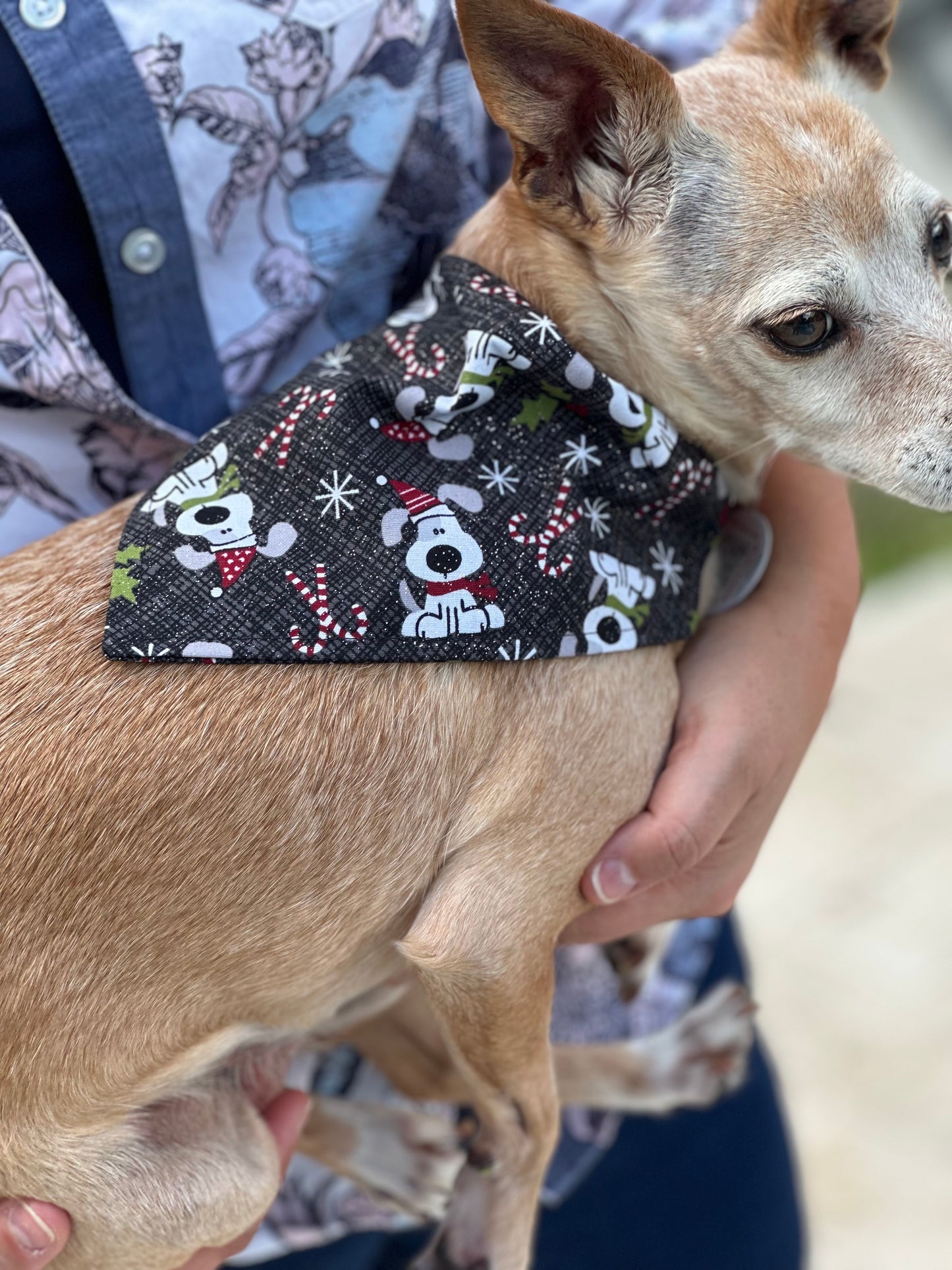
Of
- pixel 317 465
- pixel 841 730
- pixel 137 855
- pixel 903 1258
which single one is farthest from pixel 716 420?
pixel 841 730

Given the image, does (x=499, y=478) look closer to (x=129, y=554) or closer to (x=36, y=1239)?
(x=129, y=554)

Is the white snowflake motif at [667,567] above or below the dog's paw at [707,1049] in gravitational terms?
above

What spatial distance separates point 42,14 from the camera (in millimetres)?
1806

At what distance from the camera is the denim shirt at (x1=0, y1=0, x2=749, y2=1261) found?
182cm

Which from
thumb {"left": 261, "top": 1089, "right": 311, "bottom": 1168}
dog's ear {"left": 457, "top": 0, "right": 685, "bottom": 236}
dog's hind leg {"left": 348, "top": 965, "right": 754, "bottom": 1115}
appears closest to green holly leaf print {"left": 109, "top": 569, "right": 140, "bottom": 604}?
dog's ear {"left": 457, "top": 0, "right": 685, "bottom": 236}

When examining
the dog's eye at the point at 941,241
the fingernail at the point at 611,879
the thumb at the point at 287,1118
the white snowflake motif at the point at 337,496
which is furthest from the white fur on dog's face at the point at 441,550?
the thumb at the point at 287,1118

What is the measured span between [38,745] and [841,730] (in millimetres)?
4209

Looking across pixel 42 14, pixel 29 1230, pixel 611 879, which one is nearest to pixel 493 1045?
pixel 611 879

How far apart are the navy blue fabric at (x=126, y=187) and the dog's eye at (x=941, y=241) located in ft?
4.05

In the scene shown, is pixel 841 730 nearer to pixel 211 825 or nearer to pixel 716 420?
pixel 716 420

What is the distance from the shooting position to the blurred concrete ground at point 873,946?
3.91 meters

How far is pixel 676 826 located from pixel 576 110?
116 cm

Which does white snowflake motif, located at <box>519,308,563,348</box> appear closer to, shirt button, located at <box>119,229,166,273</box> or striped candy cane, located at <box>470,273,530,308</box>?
striped candy cane, located at <box>470,273,530,308</box>

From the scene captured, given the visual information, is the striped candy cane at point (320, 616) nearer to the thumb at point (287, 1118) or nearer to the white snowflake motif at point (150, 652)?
the white snowflake motif at point (150, 652)
